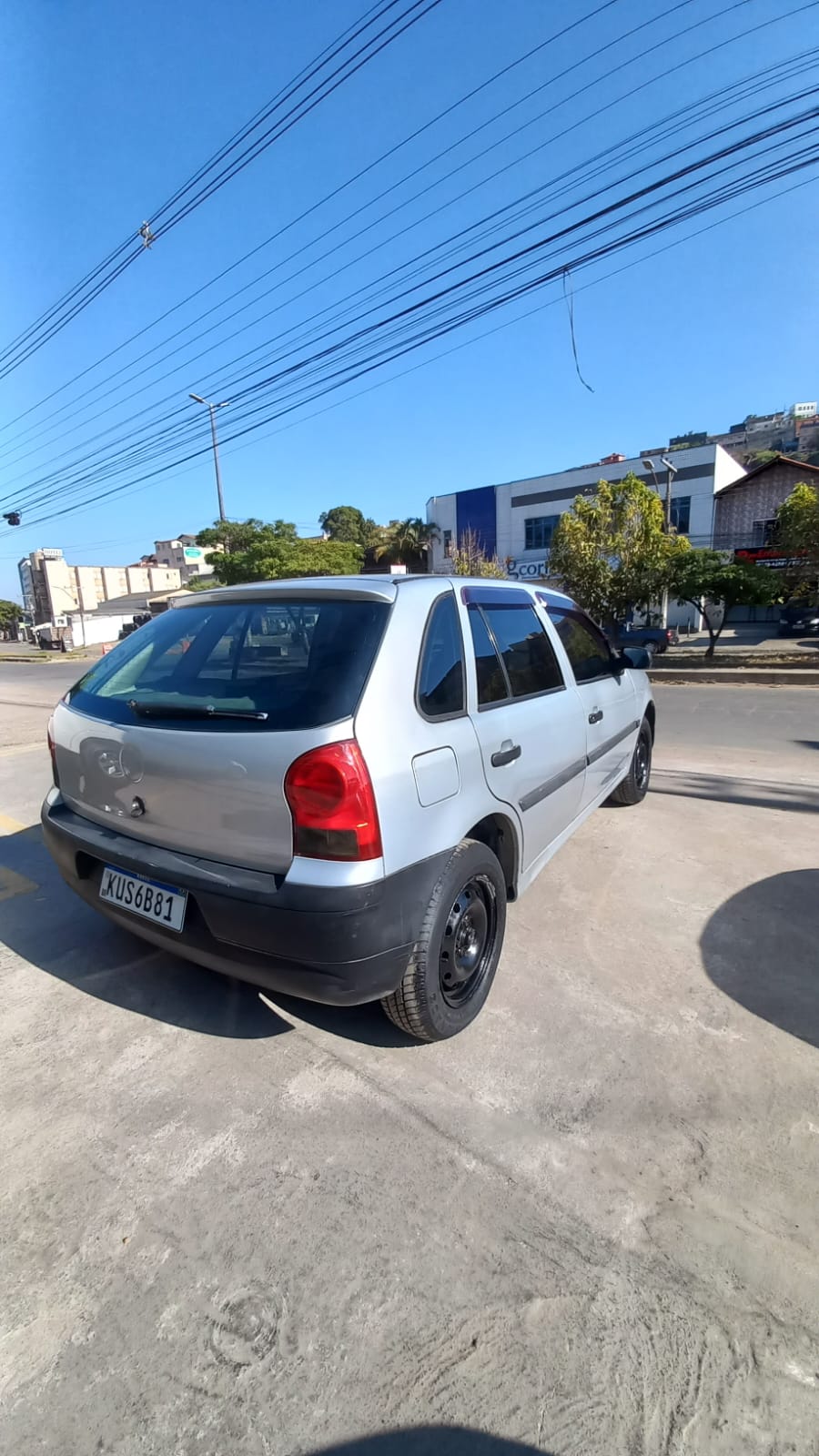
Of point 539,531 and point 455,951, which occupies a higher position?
point 539,531

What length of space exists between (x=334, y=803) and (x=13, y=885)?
295 cm

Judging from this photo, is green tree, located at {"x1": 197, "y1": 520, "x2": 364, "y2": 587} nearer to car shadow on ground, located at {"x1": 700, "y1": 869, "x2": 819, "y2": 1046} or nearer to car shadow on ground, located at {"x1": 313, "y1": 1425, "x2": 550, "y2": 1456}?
car shadow on ground, located at {"x1": 700, "y1": 869, "x2": 819, "y2": 1046}

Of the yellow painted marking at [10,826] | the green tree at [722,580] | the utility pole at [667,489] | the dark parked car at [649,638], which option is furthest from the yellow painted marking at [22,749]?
the dark parked car at [649,638]

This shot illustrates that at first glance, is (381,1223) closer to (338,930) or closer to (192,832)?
(338,930)

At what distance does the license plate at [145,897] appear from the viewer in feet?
6.96

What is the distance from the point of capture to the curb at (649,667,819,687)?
13945 millimetres

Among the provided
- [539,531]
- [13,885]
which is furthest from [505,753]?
[539,531]

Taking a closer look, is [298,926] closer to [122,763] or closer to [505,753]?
[122,763]

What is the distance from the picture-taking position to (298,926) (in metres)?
1.85

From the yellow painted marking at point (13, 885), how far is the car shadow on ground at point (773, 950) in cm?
360

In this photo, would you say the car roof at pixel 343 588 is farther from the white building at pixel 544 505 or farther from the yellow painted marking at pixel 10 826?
the white building at pixel 544 505

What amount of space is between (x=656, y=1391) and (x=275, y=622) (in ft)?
7.42

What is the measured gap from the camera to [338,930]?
184cm

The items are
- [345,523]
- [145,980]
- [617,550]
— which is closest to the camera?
[145,980]
